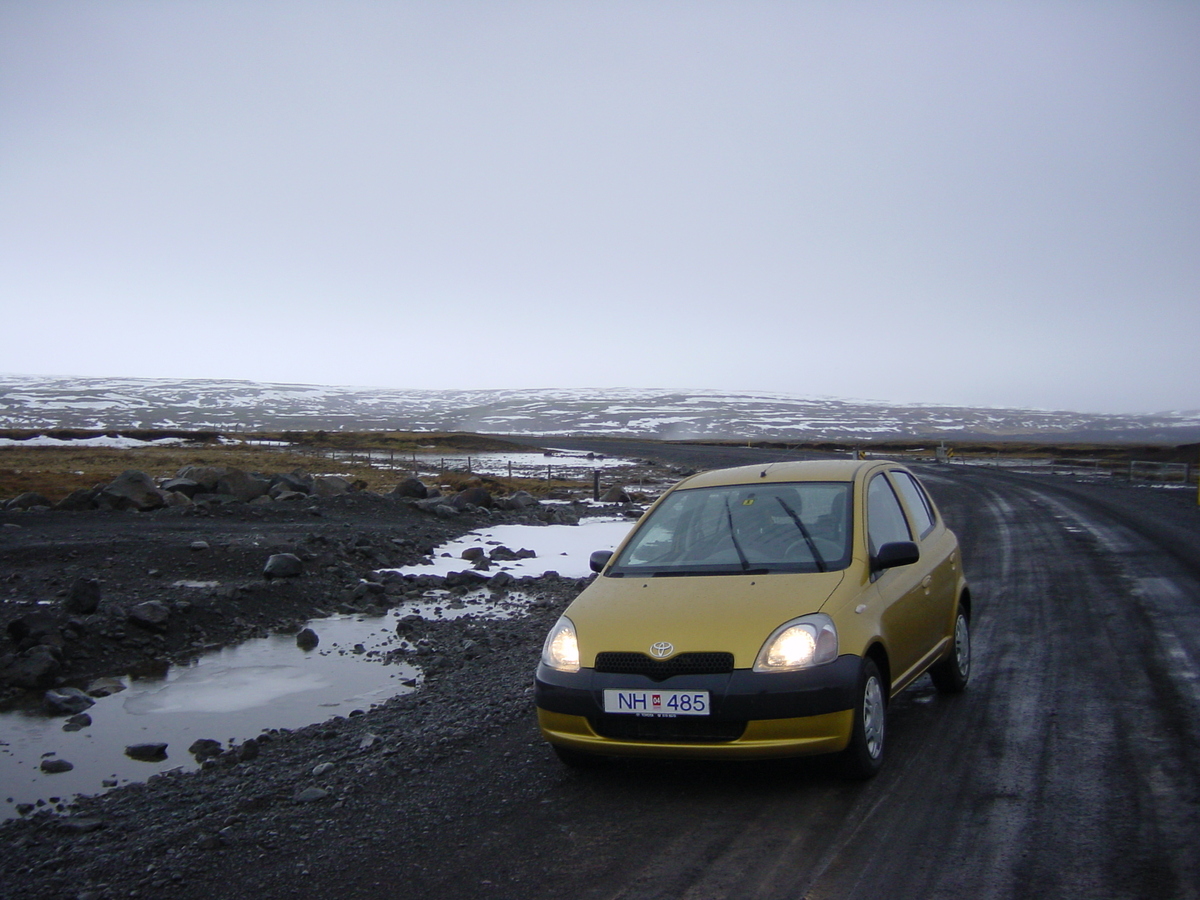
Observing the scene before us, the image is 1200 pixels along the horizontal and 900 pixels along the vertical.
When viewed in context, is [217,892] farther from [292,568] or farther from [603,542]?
[603,542]

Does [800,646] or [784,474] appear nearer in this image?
[800,646]

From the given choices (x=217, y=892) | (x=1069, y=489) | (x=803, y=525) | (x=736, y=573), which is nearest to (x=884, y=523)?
(x=803, y=525)

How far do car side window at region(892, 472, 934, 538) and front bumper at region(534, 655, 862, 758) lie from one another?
7.59 ft

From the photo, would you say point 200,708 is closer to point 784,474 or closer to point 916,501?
point 784,474

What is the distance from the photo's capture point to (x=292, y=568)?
492 inches

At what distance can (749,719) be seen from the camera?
4.57m

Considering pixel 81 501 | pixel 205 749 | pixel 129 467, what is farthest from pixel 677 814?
pixel 129 467

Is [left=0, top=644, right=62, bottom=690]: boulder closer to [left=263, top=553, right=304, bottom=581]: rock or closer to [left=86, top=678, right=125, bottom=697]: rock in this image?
[left=86, top=678, right=125, bottom=697]: rock

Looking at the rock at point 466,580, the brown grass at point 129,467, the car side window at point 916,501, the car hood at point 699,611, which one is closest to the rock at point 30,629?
the rock at point 466,580

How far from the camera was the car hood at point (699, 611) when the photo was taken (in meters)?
4.75

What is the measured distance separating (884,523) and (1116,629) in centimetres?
406

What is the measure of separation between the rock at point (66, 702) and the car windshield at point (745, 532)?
16.8 ft

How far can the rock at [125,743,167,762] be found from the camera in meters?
6.56

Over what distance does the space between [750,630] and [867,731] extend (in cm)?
86
